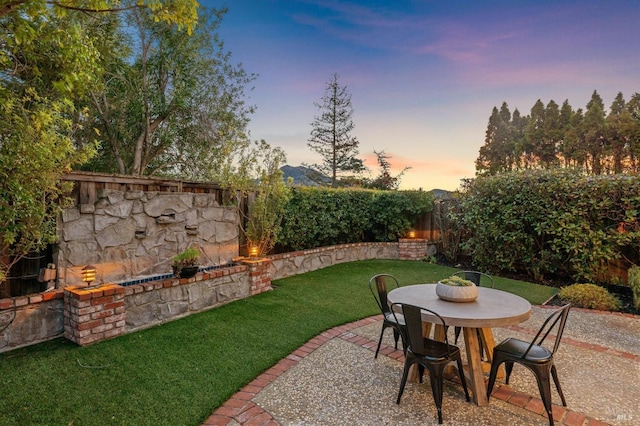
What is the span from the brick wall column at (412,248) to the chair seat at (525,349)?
263 inches

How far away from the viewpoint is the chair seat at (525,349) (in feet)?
8.34

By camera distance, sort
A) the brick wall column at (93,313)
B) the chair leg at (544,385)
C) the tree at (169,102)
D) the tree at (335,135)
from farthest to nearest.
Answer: the tree at (335,135)
the tree at (169,102)
the brick wall column at (93,313)
the chair leg at (544,385)

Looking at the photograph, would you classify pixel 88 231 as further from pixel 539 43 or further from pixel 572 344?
pixel 539 43

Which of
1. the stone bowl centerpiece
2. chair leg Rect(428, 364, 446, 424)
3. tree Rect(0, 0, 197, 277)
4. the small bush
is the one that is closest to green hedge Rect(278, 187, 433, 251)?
tree Rect(0, 0, 197, 277)

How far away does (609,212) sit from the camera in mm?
6332

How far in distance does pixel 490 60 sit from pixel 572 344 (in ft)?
23.7

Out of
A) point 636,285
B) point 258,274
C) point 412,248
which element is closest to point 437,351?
point 258,274

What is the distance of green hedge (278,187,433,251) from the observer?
7.48 meters

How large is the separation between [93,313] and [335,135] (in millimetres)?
16858

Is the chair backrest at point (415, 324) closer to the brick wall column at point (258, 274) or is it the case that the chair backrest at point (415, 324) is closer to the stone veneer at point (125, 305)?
the stone veneer at point (125, 305)

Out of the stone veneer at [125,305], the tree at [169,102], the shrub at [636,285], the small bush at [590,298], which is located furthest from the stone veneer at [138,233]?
the shrub at [636,285]

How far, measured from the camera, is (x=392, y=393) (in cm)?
290

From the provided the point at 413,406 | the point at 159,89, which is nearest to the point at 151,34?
the point at 159,89

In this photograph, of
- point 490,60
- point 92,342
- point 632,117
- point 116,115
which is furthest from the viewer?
point 632,117
